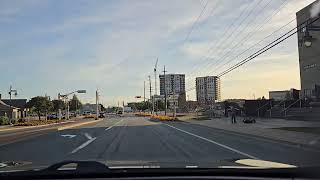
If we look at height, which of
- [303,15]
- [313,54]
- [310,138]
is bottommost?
[310,138]

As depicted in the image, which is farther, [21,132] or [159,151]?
[21,132]

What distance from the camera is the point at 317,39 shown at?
74.6 metres

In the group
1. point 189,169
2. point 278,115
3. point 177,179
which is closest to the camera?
point 177,179

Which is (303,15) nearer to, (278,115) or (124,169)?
(278,115)

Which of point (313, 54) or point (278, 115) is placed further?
point (313, 54)

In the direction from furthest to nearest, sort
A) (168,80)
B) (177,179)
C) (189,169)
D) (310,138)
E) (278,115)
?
(168,80) < (278,115) < (310,138) < (189,169) < (177,179)

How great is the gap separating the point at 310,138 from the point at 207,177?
892 inches

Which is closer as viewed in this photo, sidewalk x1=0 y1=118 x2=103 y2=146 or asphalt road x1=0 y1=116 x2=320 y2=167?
asphalt road x1=0 y1=116 x2=320 y2=167

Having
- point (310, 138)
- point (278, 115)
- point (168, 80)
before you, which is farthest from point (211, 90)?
point (310, 138)

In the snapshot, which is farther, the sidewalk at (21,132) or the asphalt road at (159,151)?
the sidewalk at (21,132)

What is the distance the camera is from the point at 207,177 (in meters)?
4.97

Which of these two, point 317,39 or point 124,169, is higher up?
point 317,39

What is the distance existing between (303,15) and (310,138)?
51.6 meters

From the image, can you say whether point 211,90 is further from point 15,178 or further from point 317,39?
point 15,178
